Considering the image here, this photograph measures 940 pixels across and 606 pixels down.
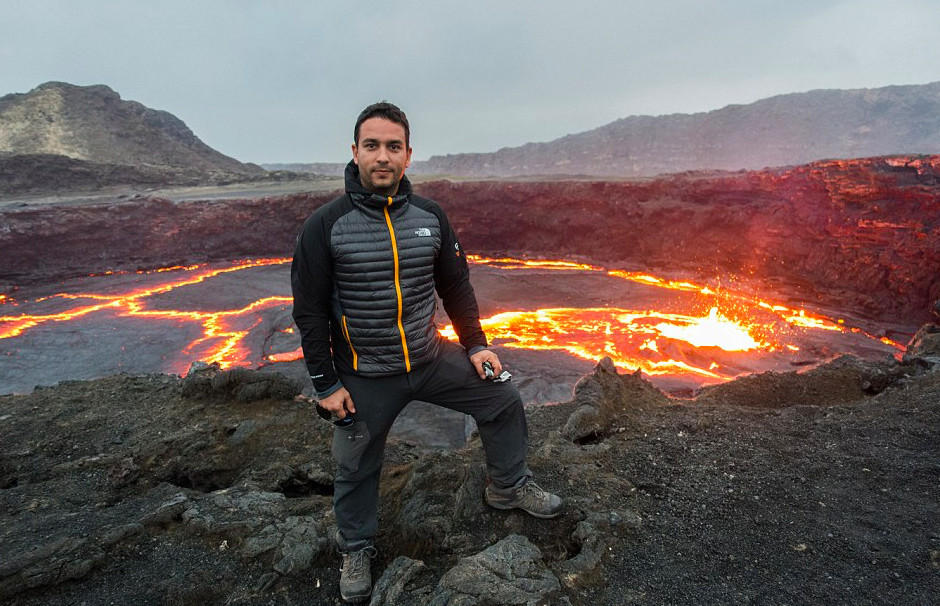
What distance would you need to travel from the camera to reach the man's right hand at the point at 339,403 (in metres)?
2.15

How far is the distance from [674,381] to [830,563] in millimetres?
7163

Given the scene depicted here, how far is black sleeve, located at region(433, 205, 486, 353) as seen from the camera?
245cm

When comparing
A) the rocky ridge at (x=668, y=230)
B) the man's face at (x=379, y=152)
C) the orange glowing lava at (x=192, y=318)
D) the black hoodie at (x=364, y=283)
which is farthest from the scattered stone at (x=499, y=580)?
the rocky ridge at (x=668, y=230)

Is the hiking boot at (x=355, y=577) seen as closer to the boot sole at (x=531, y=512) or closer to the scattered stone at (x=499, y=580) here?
the scattered stone at (x=499, y=580)

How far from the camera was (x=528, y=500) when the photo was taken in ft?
8.30

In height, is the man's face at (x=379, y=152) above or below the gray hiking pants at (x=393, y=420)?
above

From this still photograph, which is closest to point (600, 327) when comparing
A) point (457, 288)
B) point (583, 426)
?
point (583, 426)

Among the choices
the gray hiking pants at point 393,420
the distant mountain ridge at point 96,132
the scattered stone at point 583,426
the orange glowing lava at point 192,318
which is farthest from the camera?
the distant mountain ridge at point 96,132

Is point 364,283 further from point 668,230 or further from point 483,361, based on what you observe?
point 668,230

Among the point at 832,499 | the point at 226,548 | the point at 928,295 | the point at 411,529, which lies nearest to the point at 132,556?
the point at 226,548

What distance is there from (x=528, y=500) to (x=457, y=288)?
1257 mm

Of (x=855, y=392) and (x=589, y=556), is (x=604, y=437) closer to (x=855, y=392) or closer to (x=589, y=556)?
(x=589, y=556)

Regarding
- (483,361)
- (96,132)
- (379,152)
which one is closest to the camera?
(379,152)

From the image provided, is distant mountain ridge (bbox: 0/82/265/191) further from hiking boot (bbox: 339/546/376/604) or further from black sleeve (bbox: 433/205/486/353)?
hiking boot (bbox: 339/546/376/604)
